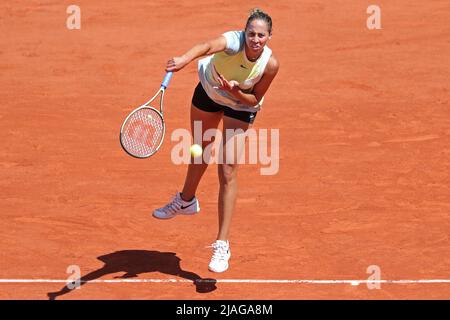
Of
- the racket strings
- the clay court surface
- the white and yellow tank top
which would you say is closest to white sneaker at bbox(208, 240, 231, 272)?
the clay court surface

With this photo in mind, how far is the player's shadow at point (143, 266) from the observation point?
8.07 meters

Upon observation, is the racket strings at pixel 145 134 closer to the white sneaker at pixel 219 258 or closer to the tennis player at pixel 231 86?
the tennis player at pixel 231 86

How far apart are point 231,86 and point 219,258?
1528mm

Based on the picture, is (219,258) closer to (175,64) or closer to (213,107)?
(213,107)

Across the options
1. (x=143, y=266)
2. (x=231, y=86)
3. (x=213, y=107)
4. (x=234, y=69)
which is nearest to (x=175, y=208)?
(x=143, y=266)

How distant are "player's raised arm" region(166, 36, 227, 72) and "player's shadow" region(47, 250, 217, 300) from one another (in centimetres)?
209

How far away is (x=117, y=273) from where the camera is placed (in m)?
8.23

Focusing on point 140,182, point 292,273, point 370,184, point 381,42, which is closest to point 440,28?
point 381,42

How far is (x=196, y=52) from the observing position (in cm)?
716

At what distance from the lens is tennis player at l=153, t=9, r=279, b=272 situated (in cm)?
732

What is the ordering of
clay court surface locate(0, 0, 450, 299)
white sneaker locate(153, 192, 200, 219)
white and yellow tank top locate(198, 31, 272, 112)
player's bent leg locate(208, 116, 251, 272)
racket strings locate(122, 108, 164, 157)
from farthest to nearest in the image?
1. white sneaker locate(153, 192, 200, 219)
2. clay court surface locate(0, 0, 450, 299)
3. racket strings locate(122, 108, 164, 157)
4. player's bent leg locate(208, 116, 251, 272)
5. white and yellow tank top locate(198, 31, 272, 112)

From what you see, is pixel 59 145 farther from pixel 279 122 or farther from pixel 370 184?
pixel 370 184

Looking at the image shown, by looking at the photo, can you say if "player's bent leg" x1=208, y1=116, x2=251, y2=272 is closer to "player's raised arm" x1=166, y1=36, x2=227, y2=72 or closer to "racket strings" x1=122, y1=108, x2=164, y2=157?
"racket strings" x1=122, y1=108, x2=164, y2=157

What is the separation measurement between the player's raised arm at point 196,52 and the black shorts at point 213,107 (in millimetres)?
630
